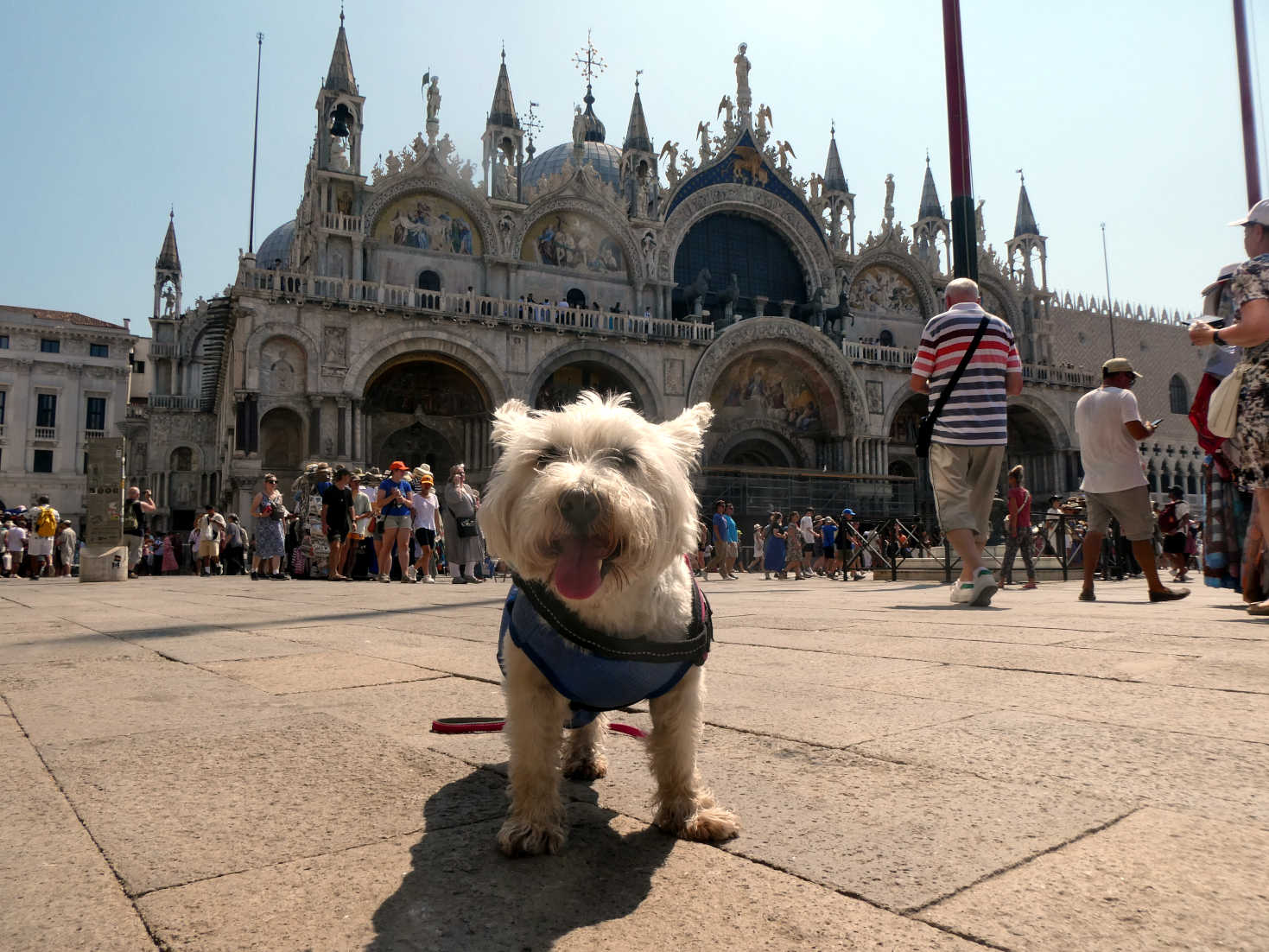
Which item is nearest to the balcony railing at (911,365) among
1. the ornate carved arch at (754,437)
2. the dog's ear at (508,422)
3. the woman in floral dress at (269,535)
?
the ornate carved arch at (754,437)

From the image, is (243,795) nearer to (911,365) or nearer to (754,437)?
(754,437)

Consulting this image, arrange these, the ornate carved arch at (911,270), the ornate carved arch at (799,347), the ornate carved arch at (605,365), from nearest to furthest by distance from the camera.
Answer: the ornate carved arch at (605,365)
the ornate carved arch at (799,347)
the ornate carved arch at (911,270)

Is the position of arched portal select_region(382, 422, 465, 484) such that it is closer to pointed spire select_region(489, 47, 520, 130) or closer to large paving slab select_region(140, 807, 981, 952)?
pointed spire select_region(489, 47, 520, 130)

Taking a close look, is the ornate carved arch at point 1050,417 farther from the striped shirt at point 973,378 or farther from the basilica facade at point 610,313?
the striped shirt at point 973,378

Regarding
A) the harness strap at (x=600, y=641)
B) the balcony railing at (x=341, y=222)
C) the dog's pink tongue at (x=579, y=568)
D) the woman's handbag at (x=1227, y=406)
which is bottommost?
the harness strap at (x=600, y=641)

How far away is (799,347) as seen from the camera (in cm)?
2606

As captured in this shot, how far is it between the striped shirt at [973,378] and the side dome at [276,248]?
130 feet

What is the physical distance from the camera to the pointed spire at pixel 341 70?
23094 mm

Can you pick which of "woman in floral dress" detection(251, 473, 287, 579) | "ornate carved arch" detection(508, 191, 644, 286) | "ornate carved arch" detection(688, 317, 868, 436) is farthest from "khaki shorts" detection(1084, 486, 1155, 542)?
"ornate carved arch" detection(508, 191, 644, 286)

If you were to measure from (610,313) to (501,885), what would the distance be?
75.9 ft

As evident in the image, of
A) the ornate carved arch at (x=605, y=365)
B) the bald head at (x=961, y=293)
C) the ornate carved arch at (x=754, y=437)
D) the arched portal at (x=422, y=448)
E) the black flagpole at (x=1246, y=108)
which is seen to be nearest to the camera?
the bald head at (x=961, y=293)

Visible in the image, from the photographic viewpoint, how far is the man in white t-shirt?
5676 mm

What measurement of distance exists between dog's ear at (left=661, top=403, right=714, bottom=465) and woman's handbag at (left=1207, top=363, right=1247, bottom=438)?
348 centimetres

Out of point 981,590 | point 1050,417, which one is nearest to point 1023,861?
point 981,590
